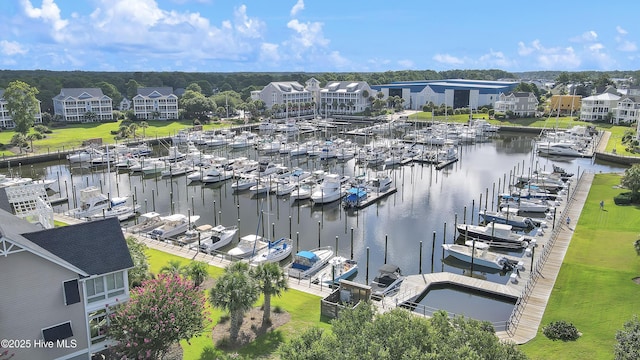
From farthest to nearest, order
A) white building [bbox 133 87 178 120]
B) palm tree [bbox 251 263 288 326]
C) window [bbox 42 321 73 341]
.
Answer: white building [bbox 133 87 178 120], palm tree [bbox 251 263 288 326], window [bbox 42 321 73 341]

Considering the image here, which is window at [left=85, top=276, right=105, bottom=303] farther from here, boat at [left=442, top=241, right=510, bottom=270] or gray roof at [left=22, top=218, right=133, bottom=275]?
boat at [left=442, top=241, right=510, bottom=270]

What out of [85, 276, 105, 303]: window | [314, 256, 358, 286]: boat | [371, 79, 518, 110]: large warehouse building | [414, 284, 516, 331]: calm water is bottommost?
[414, 284, 516, 331]: calm water

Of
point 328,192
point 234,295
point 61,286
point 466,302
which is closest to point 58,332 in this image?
point 61,286

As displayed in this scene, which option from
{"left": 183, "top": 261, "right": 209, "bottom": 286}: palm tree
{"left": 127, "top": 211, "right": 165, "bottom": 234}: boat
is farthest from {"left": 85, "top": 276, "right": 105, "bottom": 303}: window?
{"left": 127, "top": 211, "right": 165, "bottom": 234}: boat

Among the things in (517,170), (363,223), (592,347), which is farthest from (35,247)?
(517,170)

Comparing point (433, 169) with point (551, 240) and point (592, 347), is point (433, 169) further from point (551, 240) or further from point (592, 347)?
point (592, 347)

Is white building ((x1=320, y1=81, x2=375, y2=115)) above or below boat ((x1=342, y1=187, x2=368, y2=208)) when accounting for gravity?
above

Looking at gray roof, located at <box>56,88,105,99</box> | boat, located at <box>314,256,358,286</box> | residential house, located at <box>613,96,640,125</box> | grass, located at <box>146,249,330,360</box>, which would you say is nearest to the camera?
grass, located at <box>146,249,330,360</box>
